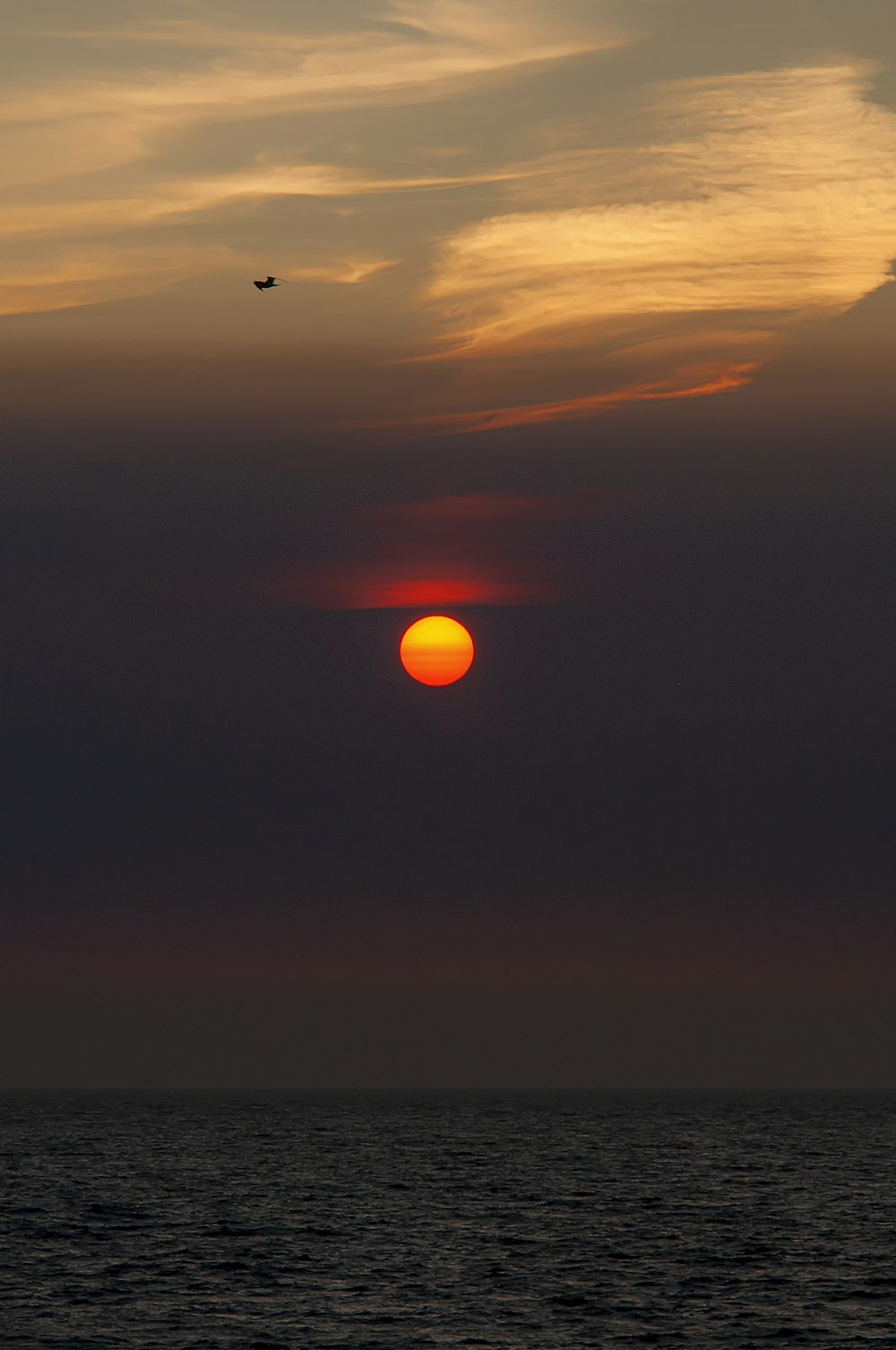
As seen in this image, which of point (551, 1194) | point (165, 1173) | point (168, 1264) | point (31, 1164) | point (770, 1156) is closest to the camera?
point (168, 1264)

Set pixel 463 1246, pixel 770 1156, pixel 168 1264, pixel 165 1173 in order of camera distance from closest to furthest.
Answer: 1. pixel 168 1264
2. pixel 463 1246
3. pixel 165 1173
4. pixel 770 1156

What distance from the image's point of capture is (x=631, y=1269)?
88.2m

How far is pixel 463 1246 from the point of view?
96562 mm

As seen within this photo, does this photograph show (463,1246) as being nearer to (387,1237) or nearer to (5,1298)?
(387,1237)

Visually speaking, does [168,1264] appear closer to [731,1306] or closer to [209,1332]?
[209,1332]

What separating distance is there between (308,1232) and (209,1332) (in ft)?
119

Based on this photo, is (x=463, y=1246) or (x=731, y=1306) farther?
(x=463, y=1246)

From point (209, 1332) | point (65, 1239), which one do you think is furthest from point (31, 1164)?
point (209, 1332)

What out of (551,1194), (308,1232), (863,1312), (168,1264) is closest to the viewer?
(863,1312)

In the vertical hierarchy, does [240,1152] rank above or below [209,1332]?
above

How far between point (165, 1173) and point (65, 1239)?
207 feet

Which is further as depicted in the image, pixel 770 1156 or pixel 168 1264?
pixel 770 1156

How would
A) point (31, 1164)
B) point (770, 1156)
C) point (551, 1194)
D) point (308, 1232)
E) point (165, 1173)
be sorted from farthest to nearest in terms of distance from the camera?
point (770, 1156)
point (31, 1164)
point (165, 1173)
point (551, 1194)
point (308, 1232)

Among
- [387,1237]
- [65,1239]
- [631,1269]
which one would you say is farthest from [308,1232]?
[631,1269]
